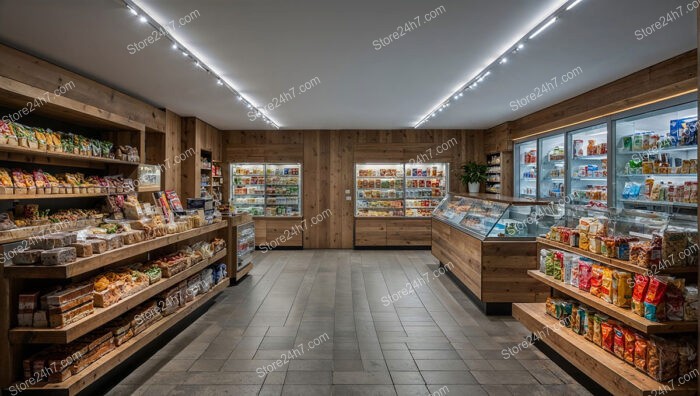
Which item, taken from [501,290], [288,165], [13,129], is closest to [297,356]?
[501,290]

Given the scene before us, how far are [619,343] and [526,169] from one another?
5.81m

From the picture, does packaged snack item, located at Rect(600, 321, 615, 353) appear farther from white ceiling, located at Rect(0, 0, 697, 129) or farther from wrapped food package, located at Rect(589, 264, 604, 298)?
white ceiling, located at Rect(0, 0, 697, 129)

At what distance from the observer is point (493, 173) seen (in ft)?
29.3

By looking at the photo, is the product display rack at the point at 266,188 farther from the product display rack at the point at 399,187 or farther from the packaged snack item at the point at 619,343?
the packaged snack item at the point at 619,343

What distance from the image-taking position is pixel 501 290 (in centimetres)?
441

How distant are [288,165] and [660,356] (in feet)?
27.1

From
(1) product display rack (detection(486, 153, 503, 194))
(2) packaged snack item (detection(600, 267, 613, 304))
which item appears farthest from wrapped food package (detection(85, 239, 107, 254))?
(1) product display rack (detection(486, 153, 503, 194))

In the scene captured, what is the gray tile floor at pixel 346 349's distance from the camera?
2840 mm

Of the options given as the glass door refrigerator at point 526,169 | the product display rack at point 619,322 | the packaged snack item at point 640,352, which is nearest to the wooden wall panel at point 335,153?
the glass door refrigerator at point 526,169

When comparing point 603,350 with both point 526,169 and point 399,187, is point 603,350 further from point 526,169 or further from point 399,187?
point 399,187

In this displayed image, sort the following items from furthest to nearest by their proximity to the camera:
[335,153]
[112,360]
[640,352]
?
[335,153], [112,360], [640,352]

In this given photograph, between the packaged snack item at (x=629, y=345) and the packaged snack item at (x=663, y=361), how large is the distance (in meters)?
0.16

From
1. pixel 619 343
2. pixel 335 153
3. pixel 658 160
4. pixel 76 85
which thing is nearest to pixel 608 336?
pixel 619 343

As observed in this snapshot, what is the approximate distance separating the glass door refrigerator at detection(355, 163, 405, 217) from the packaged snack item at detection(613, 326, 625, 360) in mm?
6769
